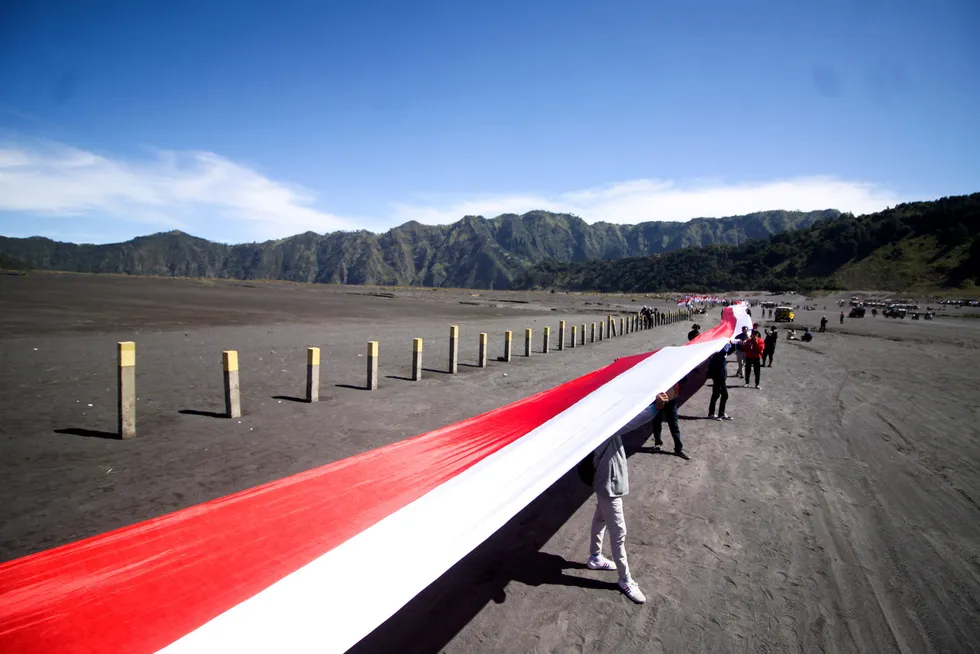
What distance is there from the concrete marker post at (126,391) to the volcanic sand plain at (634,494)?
0.25 meters

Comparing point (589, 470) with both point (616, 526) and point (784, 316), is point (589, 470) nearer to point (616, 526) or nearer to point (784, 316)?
point (616, 526)

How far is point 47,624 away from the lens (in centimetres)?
221

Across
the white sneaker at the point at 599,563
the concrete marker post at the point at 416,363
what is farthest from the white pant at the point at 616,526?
the concrete marker post at the point at 416,363

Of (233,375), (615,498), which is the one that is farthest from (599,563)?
(233,375)

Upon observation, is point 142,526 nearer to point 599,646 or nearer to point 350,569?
point 350,569

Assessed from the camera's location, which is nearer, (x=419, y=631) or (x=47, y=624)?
(x=47, y=624)

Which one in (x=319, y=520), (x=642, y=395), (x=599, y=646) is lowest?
(x=599, y=646)

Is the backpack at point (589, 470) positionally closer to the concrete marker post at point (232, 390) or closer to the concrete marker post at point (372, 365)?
the concrete marker post at point (232, 390)

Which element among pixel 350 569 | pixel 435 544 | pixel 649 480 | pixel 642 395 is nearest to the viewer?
pixel 350 569

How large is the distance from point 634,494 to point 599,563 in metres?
2.08

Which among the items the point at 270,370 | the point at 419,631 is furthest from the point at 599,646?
the point at 270,370

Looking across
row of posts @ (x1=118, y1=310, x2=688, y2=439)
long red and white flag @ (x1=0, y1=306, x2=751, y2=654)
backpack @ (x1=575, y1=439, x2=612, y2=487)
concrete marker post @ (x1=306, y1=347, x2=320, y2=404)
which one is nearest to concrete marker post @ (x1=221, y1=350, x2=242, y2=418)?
row of posts @ (x1=118, y1=310, x2=688, y2=439)

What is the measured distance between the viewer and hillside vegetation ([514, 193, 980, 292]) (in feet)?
341

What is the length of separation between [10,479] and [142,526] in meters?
4.36
